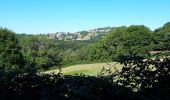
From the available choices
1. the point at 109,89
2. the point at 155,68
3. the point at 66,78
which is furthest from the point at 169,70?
the point at 66,78

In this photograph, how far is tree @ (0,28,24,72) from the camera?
229 feet

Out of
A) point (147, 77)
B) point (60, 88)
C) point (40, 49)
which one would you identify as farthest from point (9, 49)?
point (60, 88)

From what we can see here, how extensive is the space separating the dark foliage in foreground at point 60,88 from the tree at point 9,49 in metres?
63.4

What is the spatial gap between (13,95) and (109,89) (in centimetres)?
146

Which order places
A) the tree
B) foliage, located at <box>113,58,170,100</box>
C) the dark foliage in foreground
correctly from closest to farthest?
the dark foliage in foreground, foliage, located at <box>113,58,170,100</box>, the tree

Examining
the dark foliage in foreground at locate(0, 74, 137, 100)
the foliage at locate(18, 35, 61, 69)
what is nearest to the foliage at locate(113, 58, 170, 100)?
the dark foliage in foreground at locate(0, 74, 137, 100)

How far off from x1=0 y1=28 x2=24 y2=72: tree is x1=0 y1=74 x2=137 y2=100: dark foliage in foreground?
2494 inches

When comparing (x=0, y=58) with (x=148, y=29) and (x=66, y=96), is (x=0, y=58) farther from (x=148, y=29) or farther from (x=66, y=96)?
(x=66, y=96)

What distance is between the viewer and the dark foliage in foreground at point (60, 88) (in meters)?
4.94

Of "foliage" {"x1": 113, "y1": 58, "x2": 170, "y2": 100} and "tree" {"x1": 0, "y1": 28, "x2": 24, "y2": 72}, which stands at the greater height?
"foliage" {"x1": 113, "y1": 58, "x2": 170, "y2": 100}

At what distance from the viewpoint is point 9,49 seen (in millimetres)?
72688

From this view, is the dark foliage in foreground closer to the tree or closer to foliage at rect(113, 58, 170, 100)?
foliage at rect(113, 58, 170, 100)

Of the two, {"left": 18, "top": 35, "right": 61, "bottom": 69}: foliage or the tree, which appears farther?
{"left": 18, "top": 35, "right": 61, "bottom": 69}: foliage

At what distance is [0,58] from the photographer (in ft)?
226
